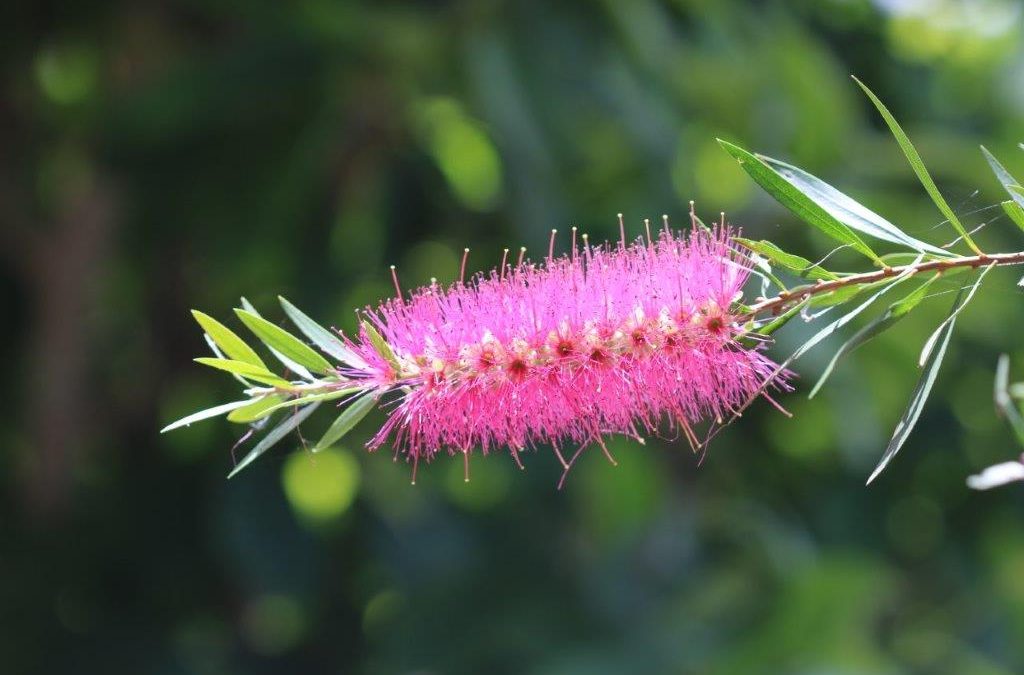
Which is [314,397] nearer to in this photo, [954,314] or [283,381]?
[283,381]

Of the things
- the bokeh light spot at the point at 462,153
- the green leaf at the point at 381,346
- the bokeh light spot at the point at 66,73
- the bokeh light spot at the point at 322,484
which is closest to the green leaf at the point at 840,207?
the green leaf at the point at 381,346

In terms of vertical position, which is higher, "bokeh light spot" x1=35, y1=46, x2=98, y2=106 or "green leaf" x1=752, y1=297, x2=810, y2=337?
"bokeh light spot" x1=35, y1=46, x2=98, y2=106

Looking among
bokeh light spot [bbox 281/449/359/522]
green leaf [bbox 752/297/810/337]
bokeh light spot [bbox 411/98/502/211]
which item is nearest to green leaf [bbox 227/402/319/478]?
green leaf [bbox 752/297/810/337]

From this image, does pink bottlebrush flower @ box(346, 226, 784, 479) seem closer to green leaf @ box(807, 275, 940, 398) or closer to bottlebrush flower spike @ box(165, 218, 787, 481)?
bottlebrush flower spike @ box(165, 218, 787, 481)

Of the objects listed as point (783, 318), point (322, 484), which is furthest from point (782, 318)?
point (322, 484)

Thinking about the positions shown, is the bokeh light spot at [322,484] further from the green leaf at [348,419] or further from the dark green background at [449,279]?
the green leaf at [348,419]

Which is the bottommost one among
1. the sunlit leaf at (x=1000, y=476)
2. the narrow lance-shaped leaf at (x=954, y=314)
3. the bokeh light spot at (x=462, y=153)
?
the sunlit leaf at (x=1000, y=476)
